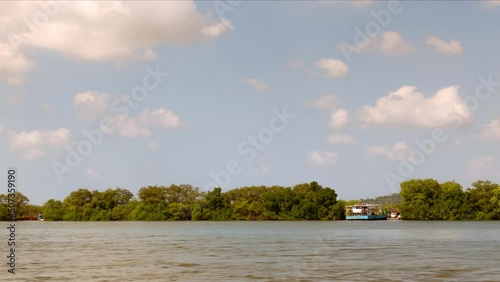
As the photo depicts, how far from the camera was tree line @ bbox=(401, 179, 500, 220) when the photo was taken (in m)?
164

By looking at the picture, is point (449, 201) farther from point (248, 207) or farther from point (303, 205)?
point (248, 207)

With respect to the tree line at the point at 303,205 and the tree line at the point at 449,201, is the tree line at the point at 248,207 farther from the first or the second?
the tree line at the point at 449,201

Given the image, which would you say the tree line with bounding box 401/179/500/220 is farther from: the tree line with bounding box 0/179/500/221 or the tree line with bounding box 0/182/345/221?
the tree line with bounding box 0/182/345/221

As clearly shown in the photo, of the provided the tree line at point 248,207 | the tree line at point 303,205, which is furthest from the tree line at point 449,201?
the tree line at point 248,207

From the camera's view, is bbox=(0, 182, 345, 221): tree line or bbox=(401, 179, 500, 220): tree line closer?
bbox=(401, 179, 500, 220): tree line

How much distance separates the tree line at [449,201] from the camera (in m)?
164

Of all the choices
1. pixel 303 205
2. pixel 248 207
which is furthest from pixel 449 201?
pixel 248 207

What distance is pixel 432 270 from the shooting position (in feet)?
117

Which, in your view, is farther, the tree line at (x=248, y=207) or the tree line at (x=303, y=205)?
the tree line at (x=248, y=207)

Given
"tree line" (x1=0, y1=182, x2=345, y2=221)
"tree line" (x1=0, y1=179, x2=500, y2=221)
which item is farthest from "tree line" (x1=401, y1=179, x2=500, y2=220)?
"tree line" (x1=0, y1=182, x2=345, y2=221)

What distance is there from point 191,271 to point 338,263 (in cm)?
981

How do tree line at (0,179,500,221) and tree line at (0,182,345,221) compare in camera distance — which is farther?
tree line at (0,182,345,221)

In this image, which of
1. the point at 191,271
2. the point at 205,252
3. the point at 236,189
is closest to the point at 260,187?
the point at 236,189

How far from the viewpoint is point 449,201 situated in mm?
166375
